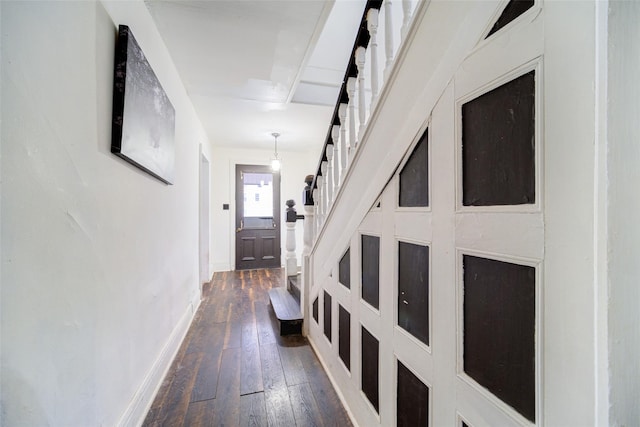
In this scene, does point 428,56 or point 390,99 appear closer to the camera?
point 428,56

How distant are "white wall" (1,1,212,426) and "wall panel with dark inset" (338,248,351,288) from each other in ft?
3.63

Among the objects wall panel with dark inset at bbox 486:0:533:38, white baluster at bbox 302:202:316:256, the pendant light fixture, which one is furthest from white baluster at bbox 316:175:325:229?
the pendant light fixture

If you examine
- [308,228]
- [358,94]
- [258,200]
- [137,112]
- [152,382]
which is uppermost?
[358,94]

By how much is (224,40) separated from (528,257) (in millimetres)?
2063

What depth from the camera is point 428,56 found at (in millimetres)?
863

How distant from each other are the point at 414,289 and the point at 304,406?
1081mm

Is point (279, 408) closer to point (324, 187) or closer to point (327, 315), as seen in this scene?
point (327, 315)

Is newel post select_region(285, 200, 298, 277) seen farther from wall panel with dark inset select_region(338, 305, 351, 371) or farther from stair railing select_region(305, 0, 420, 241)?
wall panel with dark inset select_region(338, 305, 351, 371)

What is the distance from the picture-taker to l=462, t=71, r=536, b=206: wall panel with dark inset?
574 mm

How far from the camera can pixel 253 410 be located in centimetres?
145

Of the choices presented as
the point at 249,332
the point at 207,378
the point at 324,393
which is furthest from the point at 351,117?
the point at 249,332

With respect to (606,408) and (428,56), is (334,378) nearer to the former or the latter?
(606,408)

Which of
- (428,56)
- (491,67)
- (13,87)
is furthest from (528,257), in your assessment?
(13,87)

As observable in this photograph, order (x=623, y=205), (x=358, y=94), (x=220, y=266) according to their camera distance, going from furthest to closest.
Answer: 1. (x=220, y=266)
2. (x=358, y=94)
3. (x=623, y=205)
